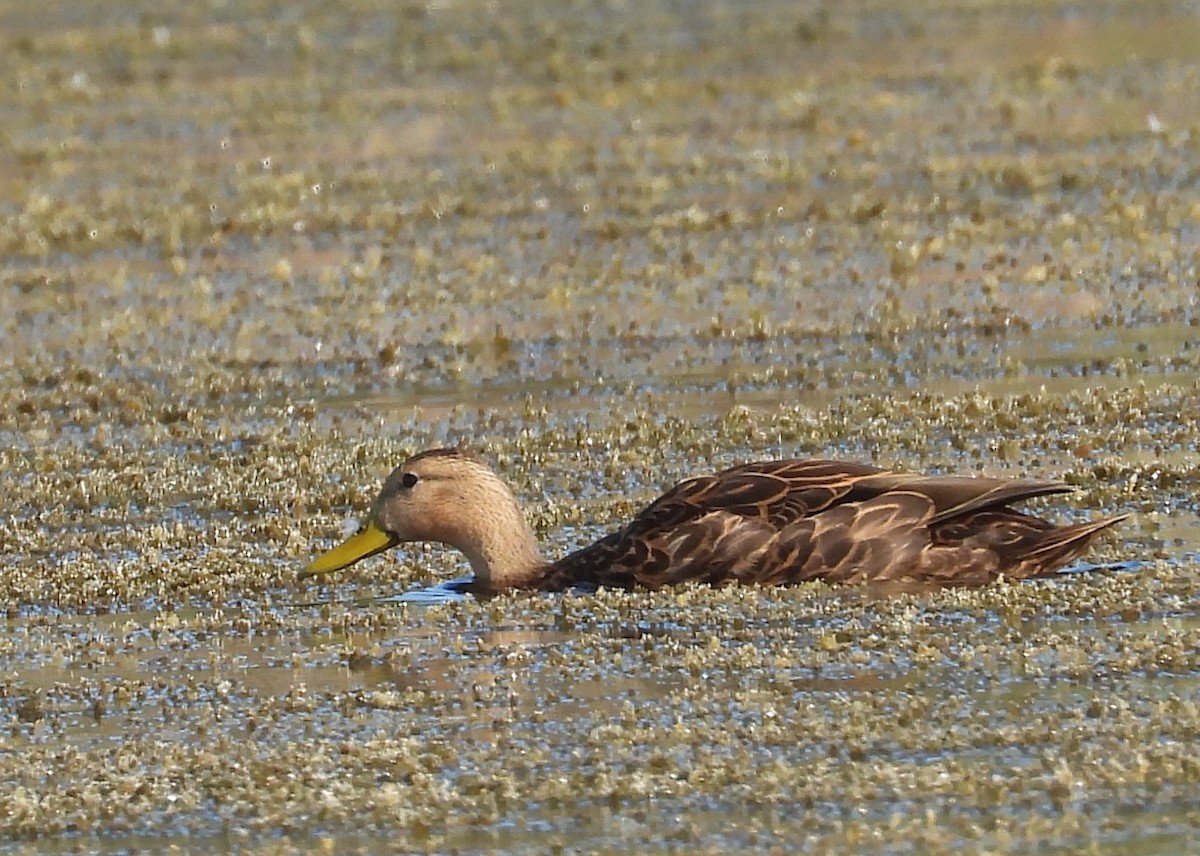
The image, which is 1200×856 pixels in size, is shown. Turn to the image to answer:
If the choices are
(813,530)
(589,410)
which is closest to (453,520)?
(813,530)

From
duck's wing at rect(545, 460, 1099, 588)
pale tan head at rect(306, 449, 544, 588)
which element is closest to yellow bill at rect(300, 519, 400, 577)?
pale tan head at rect(306, 449, 544, 588)

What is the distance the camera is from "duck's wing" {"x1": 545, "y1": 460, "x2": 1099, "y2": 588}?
30.1 ft

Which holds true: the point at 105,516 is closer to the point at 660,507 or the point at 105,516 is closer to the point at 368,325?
the point at 660,507

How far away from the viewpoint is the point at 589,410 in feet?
40.8

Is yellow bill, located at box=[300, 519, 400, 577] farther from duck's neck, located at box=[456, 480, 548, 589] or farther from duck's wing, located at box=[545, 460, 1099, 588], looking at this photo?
duck's wing, located at box=[545, 460, 1099, 588]

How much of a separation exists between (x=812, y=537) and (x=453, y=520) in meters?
1.41

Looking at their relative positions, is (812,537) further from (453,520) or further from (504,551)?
(453,520)

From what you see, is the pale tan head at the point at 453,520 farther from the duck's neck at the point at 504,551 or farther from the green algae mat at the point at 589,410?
the green algae mat at the point at 589,410

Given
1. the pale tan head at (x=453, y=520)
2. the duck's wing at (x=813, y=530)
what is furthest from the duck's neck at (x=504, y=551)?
the duck's wing at (x=813, y=530)

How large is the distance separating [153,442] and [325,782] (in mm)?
5639

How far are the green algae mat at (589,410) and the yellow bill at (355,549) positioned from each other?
0.09 meters

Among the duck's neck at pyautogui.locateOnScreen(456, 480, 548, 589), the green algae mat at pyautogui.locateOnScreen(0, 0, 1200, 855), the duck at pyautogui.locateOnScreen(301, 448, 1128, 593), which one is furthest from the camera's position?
the duck's neck at pyautogui.locateOnScreen(456, 480, 548, 589)

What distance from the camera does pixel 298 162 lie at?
21062mm

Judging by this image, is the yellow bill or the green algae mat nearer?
the green algae mat
